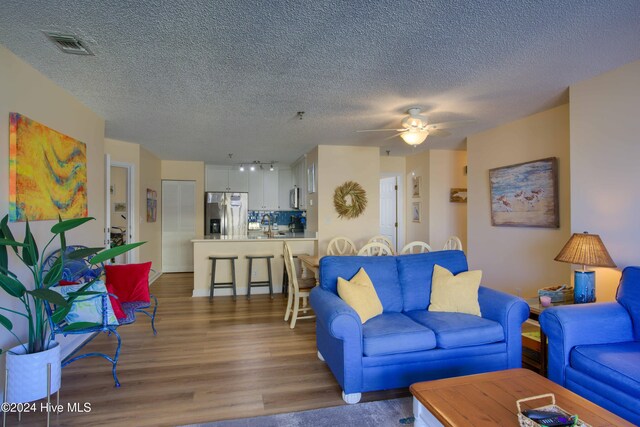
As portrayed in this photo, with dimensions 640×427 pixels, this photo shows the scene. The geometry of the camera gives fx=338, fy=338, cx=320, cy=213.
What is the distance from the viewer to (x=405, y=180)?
668 cm

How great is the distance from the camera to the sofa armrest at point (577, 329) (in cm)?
213

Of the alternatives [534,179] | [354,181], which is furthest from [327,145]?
[534,179]

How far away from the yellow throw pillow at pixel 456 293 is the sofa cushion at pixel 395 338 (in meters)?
0.46

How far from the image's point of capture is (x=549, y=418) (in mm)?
1297

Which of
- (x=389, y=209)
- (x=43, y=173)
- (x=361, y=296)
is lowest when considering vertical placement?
(x=361, y=296)

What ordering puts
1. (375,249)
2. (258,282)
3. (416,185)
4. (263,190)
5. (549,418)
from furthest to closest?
1. (263,190)
2. (416,185)
3. (258,282)
4. (375,249)
5. (549,418)

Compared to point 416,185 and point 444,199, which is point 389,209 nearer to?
point 416,185

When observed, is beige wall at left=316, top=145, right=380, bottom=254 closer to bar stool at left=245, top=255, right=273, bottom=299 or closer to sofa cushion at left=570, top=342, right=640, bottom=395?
bar stool at left=245, top=255, right=273, bottom=299

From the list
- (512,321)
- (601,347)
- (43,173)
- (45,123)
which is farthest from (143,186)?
(601,347)

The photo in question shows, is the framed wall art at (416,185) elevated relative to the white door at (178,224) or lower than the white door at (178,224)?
elevated

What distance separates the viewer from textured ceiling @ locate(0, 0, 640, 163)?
1953 mm

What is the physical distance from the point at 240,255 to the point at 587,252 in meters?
4.41

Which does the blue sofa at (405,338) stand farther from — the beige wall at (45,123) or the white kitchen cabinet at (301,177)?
the white kitchen cabinet at (301,177)

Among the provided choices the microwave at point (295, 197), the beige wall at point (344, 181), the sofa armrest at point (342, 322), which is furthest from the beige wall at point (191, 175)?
the sofa armrest at point (342, 322)
